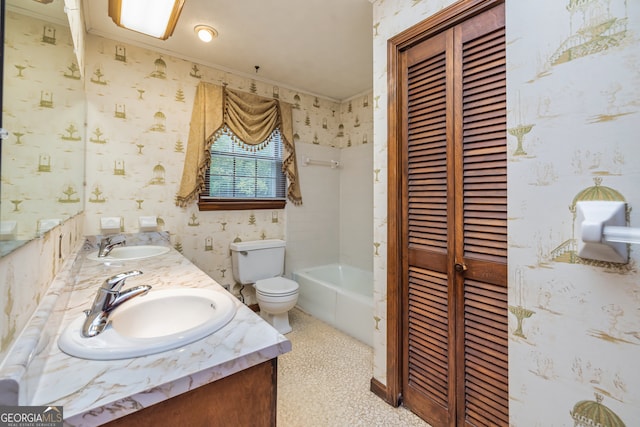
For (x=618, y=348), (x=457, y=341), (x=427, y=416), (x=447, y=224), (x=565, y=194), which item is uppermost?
(x=565, y=194)

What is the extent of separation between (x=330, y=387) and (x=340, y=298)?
807mm

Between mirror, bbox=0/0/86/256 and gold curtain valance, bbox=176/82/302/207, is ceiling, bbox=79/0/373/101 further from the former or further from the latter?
mirror, bbox=0/0/86/256

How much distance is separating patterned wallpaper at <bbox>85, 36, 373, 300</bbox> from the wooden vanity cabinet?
2.02 meters

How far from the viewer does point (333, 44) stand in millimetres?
2213

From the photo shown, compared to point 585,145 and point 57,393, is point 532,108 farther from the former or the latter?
point 57,393

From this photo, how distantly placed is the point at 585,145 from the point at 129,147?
2.72 metres

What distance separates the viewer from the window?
257 cm


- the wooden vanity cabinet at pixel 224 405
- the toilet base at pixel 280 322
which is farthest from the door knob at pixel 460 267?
the toilet base at pixel 280 322

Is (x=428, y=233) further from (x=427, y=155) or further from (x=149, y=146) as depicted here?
(x=149, y=146)

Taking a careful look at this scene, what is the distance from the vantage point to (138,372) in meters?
0.59

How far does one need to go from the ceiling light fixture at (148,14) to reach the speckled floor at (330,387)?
2.13 metres

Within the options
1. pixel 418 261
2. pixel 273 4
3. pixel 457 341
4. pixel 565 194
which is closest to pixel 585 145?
pixel 565 194

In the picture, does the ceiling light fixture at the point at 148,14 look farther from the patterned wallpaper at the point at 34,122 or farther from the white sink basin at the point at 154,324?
the white sink basin at the point at 154,324

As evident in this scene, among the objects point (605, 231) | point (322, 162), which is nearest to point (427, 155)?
point (605, 231)
